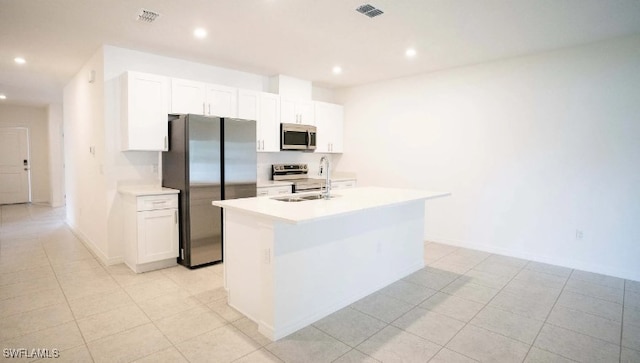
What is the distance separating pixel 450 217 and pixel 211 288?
11.6ft

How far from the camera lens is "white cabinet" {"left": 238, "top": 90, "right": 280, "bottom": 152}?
4773 mm

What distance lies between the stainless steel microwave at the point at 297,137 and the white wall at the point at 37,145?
738 cm

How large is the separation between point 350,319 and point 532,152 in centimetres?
326

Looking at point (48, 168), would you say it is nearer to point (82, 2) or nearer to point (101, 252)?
point (101, 252)

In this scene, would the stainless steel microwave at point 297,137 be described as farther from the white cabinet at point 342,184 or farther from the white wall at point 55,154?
the white wall at point 55,154

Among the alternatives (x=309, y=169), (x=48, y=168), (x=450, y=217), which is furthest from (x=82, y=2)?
(x=48, y=168)

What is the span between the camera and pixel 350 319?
8.79 ft

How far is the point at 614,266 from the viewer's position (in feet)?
12.3

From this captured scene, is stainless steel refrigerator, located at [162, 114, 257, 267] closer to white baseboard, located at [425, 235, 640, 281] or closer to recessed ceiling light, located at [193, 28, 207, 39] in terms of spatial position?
recessed ceiling light, located at [193, 28, 207, 39]

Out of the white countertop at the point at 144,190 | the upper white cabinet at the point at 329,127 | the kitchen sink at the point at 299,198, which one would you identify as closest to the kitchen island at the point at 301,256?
the kitchen sink at the point at 299,198

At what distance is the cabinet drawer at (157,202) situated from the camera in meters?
3.66

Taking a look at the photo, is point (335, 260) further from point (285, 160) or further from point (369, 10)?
point (285, 160)

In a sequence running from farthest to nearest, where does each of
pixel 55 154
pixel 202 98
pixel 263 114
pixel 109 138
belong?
pixel 55 154, pixel 263 114, pixel 202 98, pixel 109 138

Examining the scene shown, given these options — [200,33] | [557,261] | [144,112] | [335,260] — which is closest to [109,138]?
[144,112]
